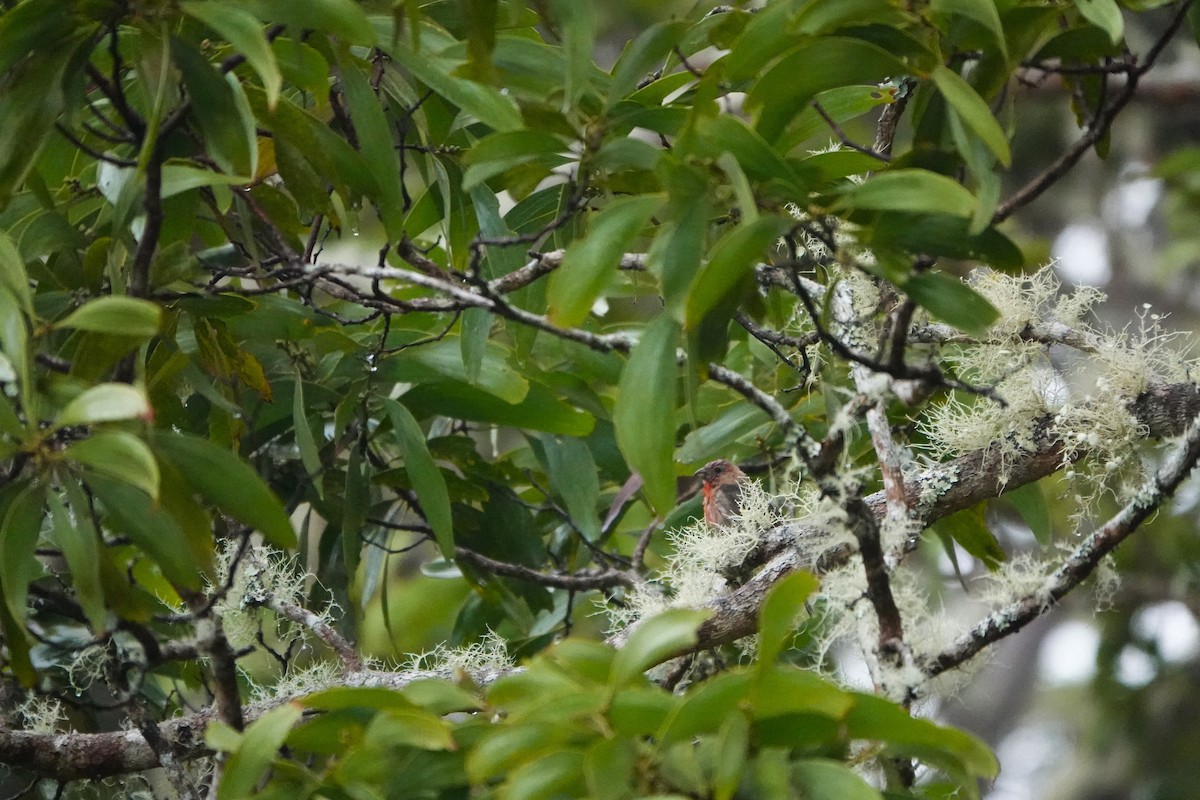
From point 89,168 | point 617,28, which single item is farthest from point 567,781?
point 617,28

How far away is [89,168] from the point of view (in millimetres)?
1387

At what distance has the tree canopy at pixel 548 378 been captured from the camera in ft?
2.49

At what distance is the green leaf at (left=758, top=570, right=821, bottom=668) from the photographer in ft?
2.35

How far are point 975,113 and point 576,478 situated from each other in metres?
0.93

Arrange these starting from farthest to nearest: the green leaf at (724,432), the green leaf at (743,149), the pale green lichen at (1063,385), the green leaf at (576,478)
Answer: the green leaf at (576,478)
the green leaf at (724,432)
the pale green lichen at (1063,385)
the green leaf at (743,149)

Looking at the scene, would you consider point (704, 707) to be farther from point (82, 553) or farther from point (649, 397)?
point (82, 553)

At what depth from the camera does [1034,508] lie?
1.43 metres

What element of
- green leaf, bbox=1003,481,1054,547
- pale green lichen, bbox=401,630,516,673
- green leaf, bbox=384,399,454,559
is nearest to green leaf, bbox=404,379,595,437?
green leaf, bbox=384,399,454,559

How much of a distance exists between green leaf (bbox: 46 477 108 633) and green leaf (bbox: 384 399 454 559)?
1.44 ft

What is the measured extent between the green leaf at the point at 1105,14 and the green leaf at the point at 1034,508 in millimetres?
699

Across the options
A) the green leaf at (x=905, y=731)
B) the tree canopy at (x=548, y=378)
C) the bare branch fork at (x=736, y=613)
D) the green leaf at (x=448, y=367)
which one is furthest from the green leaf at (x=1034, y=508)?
the green leaf at (x=905, y=731)

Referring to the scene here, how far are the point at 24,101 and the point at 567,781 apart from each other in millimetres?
656

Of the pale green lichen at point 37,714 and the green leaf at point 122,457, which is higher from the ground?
the green leaf at point 122,457

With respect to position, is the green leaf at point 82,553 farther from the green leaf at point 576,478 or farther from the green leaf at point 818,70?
the green leaf at point 576,478
